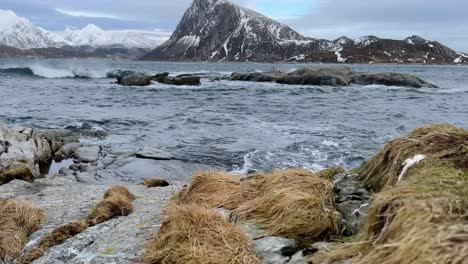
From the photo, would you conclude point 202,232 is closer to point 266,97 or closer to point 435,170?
point 435,170

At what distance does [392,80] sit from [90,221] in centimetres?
5578

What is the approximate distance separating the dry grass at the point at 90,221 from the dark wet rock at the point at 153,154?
787cm

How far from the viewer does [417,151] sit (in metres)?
5.24

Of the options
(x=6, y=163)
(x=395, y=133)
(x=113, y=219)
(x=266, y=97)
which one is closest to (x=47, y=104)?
(x=266, y=97)

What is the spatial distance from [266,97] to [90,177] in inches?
1092

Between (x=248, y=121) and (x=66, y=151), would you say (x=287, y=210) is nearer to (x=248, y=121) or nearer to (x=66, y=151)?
(x=66, y=151)

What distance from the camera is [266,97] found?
132 ft

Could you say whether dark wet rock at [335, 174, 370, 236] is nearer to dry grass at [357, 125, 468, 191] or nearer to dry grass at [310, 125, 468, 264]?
dry grass at [357, 125, 468, 191]

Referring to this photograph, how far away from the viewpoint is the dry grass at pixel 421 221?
117 inches

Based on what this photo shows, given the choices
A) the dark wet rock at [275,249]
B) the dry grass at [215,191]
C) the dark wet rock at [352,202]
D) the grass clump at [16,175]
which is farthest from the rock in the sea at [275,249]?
the grass clump at [16,175]

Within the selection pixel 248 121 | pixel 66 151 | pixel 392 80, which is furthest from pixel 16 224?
pixel 392 80

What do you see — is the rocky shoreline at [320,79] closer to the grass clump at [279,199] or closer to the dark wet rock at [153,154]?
the dark wet rock at [153,154]

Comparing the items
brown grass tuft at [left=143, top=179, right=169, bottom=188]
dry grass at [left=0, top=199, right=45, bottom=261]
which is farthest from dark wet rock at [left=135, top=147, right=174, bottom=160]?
dry grass at [left=0, top=199, right=45, bottom=261]

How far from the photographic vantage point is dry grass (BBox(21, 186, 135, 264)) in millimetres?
5723
